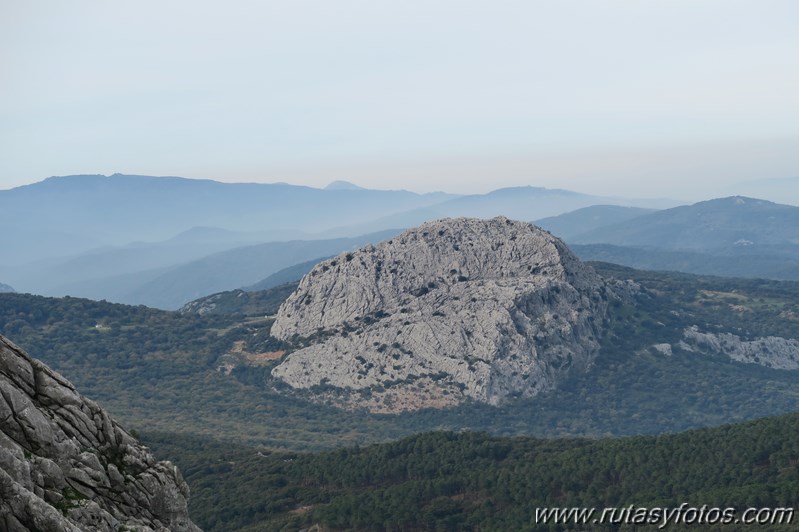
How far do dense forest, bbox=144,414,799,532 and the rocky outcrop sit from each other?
9490cm

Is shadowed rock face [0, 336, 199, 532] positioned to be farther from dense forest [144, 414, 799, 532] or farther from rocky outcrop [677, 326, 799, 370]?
rocky outcrop [677, 326, 799, 370]

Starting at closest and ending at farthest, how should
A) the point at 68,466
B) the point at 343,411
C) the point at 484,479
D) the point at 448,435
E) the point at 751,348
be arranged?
the point at 68,466 → the point at 484,479 → the point at 448,435 → the point at 343,411 → the point at 751,348

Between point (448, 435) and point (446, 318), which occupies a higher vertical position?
point (446, 318)

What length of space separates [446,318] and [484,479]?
88.8 m

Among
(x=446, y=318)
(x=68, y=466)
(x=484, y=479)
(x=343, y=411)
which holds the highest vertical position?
(x=68, y=466)

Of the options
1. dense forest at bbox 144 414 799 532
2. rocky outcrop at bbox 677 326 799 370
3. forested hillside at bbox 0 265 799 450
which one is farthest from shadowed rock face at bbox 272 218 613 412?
dense forest at bbox 144 414 799 532

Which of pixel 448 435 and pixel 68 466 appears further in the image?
pixel 448 435

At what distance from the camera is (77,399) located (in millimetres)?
34438

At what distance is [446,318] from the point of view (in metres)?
178

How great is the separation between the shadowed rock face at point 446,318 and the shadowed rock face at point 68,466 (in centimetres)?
13140

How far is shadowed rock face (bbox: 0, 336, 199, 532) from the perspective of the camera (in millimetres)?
27094

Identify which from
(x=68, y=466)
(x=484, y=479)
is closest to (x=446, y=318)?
(x=484, y=479)

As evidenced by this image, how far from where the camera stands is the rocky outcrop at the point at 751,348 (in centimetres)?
18838

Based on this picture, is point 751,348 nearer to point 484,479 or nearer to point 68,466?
point 484,479
